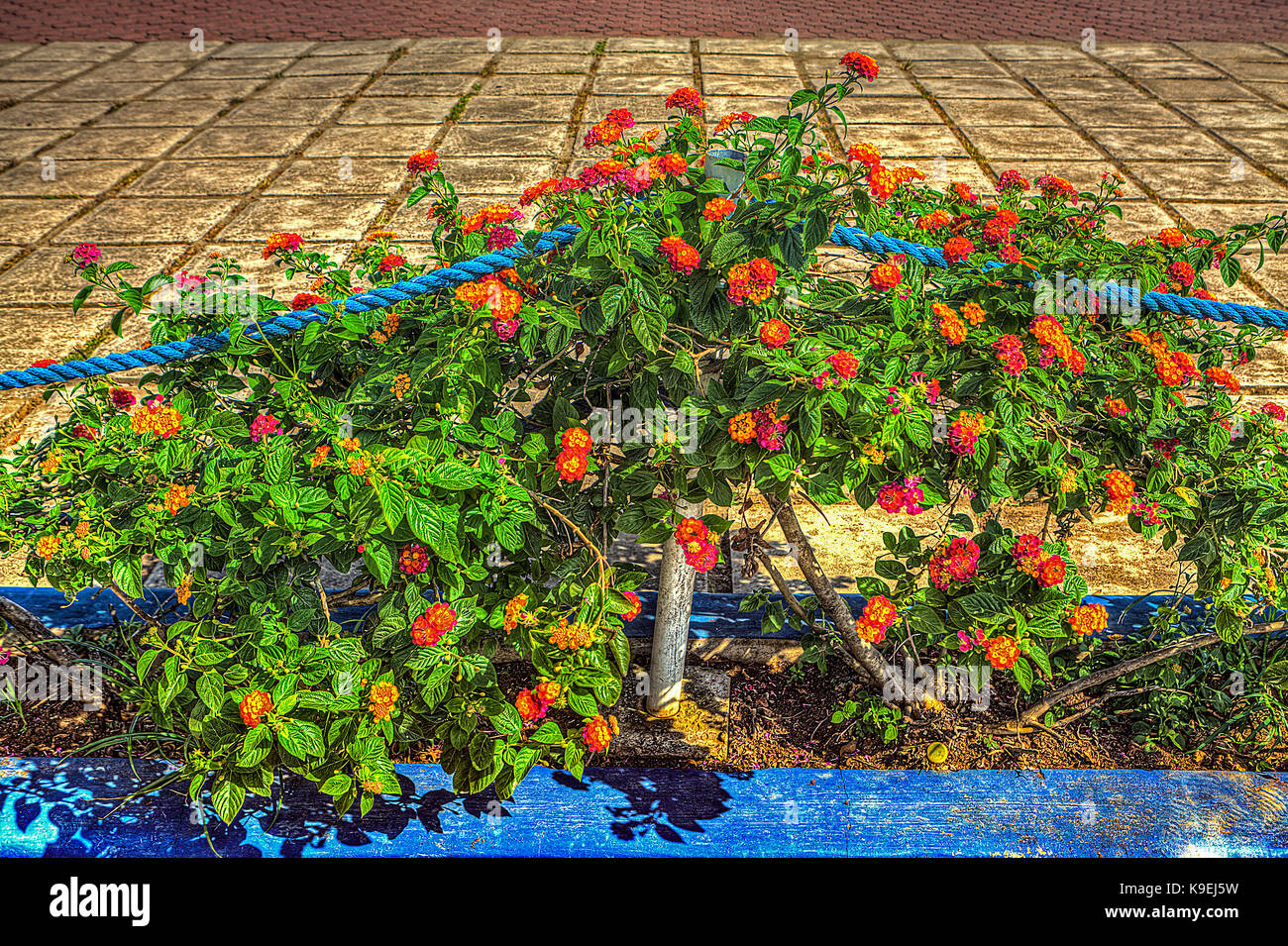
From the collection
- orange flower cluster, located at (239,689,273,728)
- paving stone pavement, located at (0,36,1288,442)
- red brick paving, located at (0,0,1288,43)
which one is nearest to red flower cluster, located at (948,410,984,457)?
orange flower cluster, located at (239,689,273,728)

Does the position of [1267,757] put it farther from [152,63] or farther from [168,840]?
[152,63]

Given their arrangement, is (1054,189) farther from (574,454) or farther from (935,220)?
(574,454)

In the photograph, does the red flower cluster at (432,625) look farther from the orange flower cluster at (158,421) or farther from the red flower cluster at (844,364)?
the red flower cluster at (844,364)

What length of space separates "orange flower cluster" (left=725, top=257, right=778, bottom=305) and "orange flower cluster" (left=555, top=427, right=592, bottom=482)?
1.13 ft

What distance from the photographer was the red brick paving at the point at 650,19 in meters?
9.48

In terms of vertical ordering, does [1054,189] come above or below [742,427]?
above

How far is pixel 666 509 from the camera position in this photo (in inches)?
70.1

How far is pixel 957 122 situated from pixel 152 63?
6.74 m

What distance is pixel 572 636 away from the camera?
1634 mm

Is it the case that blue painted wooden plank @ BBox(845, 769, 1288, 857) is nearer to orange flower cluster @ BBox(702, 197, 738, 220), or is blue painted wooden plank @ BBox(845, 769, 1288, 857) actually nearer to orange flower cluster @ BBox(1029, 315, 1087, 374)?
orange flower cluster @ BBox(1029, 315, 1087, 374)

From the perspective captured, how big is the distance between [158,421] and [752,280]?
1.09 meters

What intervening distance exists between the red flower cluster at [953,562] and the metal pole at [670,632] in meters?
0.46

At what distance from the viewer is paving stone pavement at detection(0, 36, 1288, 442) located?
198 inches

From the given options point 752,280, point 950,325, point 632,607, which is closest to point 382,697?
point 632,607
